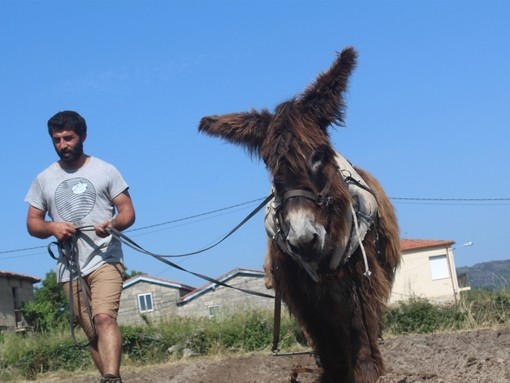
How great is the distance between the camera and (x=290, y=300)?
6.00 m

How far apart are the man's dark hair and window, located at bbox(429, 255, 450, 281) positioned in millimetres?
44350

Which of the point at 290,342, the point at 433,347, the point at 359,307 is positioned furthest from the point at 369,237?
the point at 290,342

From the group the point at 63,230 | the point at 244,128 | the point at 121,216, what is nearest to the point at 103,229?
the point at 121,216

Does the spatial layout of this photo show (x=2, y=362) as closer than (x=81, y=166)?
No

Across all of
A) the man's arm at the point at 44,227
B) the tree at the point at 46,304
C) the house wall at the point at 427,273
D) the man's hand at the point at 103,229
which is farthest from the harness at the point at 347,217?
the house wall at the point at 427,273

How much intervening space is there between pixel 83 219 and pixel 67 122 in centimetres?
81

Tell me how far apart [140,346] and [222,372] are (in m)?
6.17

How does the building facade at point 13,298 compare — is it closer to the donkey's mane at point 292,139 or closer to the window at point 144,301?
the window at point 144,301

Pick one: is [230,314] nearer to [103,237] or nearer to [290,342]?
[290,342]

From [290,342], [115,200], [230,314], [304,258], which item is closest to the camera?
[304,258]

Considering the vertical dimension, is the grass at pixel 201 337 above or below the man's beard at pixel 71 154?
below

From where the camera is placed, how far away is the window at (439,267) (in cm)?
4844

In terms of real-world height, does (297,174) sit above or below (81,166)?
below

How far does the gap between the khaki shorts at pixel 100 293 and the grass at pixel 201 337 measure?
8.47 meters
